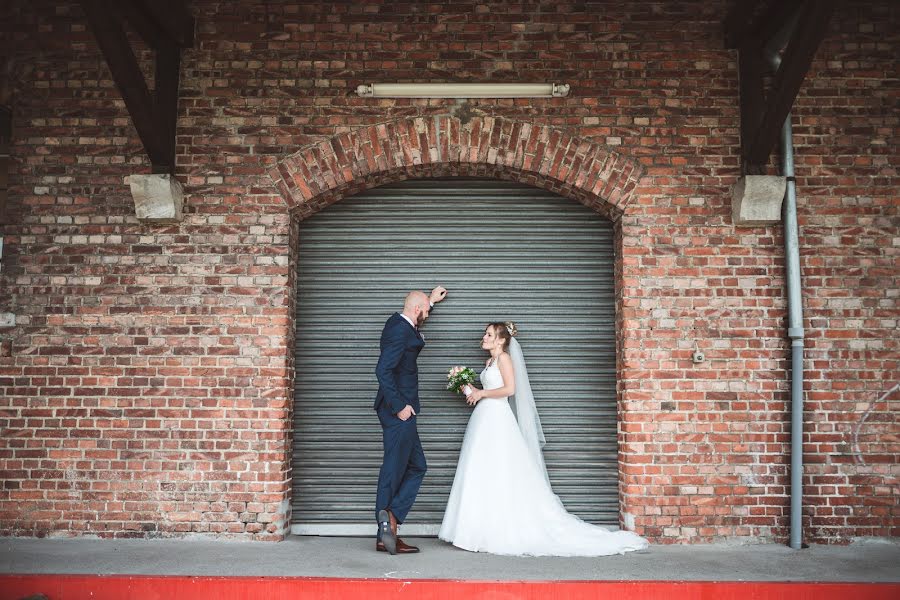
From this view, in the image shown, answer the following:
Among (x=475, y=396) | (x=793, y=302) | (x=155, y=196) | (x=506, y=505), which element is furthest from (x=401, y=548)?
(x=793, y=302)

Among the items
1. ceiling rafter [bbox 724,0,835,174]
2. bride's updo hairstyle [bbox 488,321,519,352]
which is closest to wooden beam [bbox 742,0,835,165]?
ceiling rafter [bbox 724,0,835,174]

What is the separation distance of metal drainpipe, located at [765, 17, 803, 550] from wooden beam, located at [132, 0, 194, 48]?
459 centimetres

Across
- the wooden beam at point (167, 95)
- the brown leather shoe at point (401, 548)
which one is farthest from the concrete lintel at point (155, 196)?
the brown leather shoe at point (401, 548)

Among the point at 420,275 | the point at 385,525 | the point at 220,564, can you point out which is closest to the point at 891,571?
the point at 385,525

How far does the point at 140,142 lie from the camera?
5.86m

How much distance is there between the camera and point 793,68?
501 centimetres

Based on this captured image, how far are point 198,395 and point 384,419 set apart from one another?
4.85ft

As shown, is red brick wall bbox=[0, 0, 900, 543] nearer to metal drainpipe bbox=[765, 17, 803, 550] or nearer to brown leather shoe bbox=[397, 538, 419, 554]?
metal drainpipe bbox=[765, 17, 803, 550]

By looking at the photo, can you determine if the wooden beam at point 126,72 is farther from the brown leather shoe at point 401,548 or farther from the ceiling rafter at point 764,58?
the ceiling rafter at point 764,58

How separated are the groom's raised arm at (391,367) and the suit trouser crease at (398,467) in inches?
5.5

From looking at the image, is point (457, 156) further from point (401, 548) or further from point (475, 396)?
point (401, 548)

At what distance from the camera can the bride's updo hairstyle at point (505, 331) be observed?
5758 millimetres

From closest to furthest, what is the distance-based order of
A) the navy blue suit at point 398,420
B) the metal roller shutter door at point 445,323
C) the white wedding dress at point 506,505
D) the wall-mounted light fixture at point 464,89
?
the white wedding dress at point 506,505 < the navy blue suit at point 398,420 < the wall-mounted light fixture at point 464,89 < the metal roller shutter door at point 445,323

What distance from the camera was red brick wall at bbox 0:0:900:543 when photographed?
5535mm
